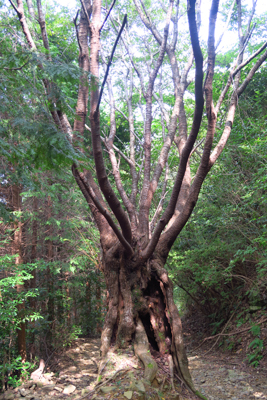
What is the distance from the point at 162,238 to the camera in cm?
507

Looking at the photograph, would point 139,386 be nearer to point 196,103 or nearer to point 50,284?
point 196,103

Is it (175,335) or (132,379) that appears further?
(175,335)

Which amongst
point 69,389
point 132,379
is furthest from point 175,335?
point 69,389

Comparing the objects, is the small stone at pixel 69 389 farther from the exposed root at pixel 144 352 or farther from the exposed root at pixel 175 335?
the exposed root at pixel 175 335

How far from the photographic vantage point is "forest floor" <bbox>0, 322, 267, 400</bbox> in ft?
11.6

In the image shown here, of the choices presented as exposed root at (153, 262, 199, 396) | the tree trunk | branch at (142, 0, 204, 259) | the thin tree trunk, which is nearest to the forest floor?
exposed root at (153, 262, 199, 396)

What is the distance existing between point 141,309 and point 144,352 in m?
0.60

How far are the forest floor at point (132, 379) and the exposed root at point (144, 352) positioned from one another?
0.09m

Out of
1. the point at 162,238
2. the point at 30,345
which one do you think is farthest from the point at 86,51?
the point at 30,345

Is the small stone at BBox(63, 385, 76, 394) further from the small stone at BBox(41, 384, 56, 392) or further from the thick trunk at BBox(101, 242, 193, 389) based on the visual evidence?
the thick trunk at BBox(101, 242, 193, 389)

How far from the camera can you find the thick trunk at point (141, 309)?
4184 mm

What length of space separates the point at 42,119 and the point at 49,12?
9.52 metres

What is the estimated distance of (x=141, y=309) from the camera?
4.37 metres

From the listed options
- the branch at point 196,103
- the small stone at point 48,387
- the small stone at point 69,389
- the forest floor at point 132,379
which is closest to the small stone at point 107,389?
the forest floor at point 132,379
